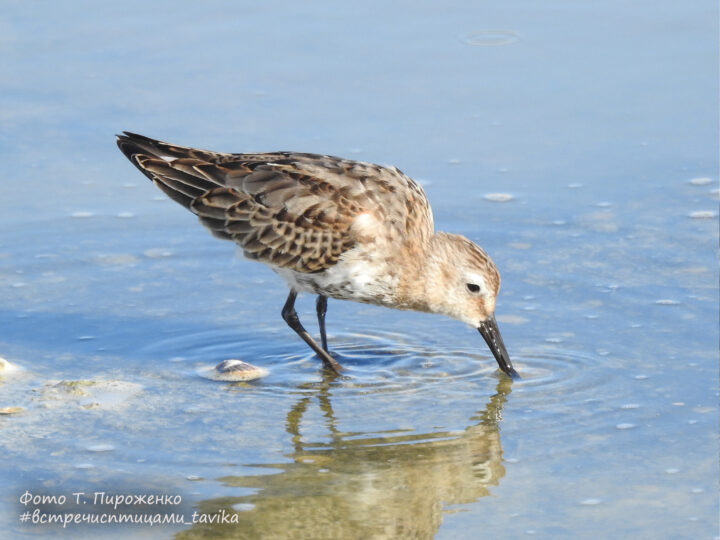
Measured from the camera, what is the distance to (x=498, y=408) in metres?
8.11

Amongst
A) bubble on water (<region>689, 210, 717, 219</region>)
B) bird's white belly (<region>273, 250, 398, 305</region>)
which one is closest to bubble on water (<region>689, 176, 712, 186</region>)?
bubble on water (<region>689, 210, 717, 219</region>)

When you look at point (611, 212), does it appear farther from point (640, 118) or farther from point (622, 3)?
point (622, 3)

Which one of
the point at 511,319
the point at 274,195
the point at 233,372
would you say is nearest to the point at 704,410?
the point at 511,319

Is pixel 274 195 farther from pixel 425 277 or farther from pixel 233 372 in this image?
pixel 233 372

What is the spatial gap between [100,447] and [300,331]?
2040mm

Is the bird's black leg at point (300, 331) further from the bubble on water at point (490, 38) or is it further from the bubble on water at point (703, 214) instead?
the bubble on water at point (490, 38)

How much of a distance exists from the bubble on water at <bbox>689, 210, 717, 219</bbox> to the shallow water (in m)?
0.02

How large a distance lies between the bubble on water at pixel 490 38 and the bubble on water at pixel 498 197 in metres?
2.56

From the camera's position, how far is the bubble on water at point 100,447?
741 centimetres

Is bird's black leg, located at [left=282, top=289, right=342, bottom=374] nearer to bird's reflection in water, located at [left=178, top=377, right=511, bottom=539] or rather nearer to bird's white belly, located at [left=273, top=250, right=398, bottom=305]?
bird's white belly, located at [left=273, top=250, right=398, bottom=305]

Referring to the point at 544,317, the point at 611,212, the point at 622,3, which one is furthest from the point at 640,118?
the point at 544,317

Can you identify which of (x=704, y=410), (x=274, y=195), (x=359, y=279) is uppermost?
(x=274, y=195)

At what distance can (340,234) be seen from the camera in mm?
8992

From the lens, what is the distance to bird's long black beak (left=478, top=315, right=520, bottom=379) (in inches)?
337
